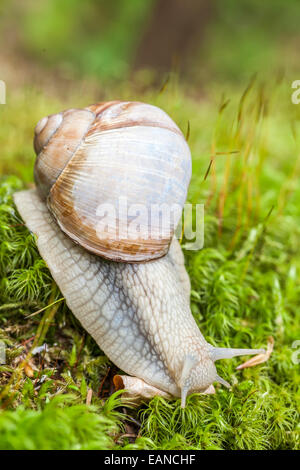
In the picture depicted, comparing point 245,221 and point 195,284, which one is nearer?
point 195,284

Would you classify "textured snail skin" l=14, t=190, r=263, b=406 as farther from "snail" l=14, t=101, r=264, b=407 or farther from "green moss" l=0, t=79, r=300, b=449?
"green moss" l=0, t=79, r=300, b=449

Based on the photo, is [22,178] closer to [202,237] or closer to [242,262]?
[202,237]

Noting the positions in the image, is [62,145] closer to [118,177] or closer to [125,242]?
[118,177]

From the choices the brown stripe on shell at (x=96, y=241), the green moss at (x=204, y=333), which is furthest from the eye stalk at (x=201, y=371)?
the brown stripe on shell at (x=96, y=241)

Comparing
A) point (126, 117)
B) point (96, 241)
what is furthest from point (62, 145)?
point (96, 241)

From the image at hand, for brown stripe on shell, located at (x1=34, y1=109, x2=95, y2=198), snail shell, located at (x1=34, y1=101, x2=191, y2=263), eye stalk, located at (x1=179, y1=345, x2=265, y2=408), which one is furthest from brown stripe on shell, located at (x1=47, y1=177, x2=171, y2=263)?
eye stalk, located at (x1=179, y1=345, x2=265, y2=408)
